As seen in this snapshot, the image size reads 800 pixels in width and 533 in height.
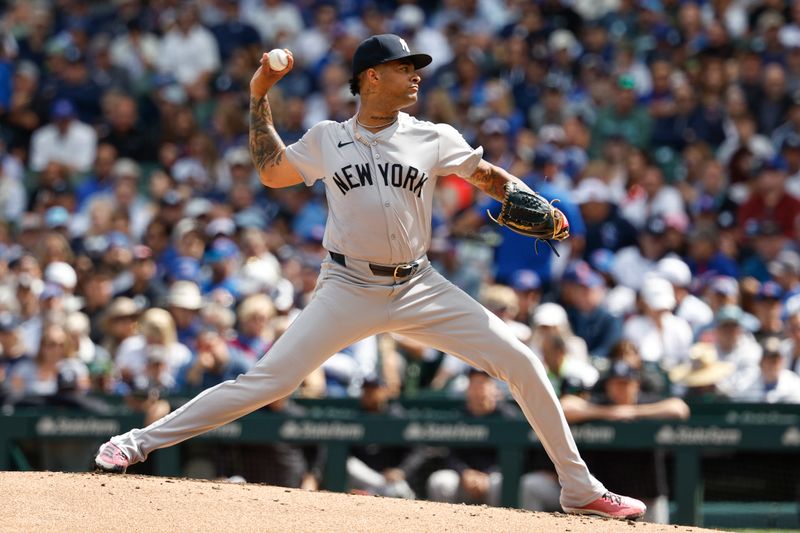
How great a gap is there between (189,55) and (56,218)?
306 centimetres

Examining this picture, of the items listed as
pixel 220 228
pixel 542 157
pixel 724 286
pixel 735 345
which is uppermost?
pixel 542 157

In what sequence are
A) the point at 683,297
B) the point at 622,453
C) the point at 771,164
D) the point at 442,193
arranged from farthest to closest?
the point at 442,193
the point at 771,164
the point at 683,297
the point at 622,453

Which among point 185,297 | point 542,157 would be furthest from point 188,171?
point 542,157

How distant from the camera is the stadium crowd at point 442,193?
9.12 metres

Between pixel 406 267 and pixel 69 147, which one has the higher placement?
pixel 69 147

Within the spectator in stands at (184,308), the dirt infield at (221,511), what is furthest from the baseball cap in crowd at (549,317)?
the dirt infield at (221,511)

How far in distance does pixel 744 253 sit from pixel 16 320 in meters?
5.79

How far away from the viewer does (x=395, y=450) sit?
830cm

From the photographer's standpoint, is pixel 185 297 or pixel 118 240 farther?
pixel 118 240

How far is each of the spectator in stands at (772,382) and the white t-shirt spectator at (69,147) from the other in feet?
22.8

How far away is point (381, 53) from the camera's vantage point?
18.0ft

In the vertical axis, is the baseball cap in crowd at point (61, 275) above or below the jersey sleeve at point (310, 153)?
above

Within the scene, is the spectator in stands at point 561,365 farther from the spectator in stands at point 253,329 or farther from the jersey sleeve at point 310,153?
the jersey sleeve at point 310,153

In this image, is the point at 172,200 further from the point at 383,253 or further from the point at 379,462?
the point at 383,253
